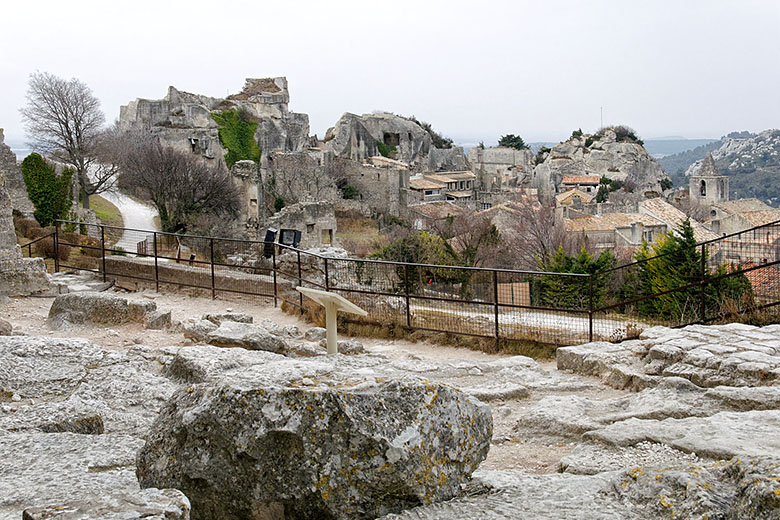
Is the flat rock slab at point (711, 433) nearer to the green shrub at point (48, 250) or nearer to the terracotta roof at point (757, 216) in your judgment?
the green shrub at point (48, 250)

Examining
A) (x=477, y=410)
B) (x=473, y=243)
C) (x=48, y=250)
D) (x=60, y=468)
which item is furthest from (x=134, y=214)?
(x=477, y=410)

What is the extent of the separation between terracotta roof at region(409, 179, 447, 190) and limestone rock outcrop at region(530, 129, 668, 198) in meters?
20.1

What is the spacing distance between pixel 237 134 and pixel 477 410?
162 ft

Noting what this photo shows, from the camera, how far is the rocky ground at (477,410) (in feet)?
9.75

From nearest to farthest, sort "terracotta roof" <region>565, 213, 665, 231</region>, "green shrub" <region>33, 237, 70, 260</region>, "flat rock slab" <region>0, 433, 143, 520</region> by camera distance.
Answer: "flat rock slab" <region>0, 433, 143, 520</region> < "green shrub" <region>33, 237, 70, 260</region> < "terracotta roof" <region>565, 213, 665, 231</region>

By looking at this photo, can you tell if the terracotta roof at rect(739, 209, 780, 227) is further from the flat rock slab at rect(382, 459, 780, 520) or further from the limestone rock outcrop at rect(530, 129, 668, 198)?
the flat rock slab at rect(382, 459, 780, 520)

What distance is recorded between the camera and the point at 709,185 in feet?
260

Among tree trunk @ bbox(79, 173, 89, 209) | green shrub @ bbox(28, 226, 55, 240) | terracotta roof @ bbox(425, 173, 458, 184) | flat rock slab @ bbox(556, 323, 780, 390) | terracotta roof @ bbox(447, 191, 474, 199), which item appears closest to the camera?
flat rock slab @ bbox(556, 323, 780, 390)

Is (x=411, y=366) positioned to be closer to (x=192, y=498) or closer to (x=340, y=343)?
(x=340, y=343)

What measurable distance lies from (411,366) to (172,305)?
17.2 feet

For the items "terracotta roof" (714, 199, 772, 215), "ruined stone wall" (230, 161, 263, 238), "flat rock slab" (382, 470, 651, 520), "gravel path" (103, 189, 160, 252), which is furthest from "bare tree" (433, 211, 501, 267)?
"terracotta roof" (714, 199, 772, 215)

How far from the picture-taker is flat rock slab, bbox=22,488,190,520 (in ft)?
7.92

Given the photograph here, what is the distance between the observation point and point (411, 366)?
7465mm

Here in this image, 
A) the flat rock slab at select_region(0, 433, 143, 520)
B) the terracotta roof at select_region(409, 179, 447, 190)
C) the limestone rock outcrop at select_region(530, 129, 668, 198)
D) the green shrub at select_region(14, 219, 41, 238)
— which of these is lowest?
the flat rock slab at select_region(0, 433, 143, 520)
